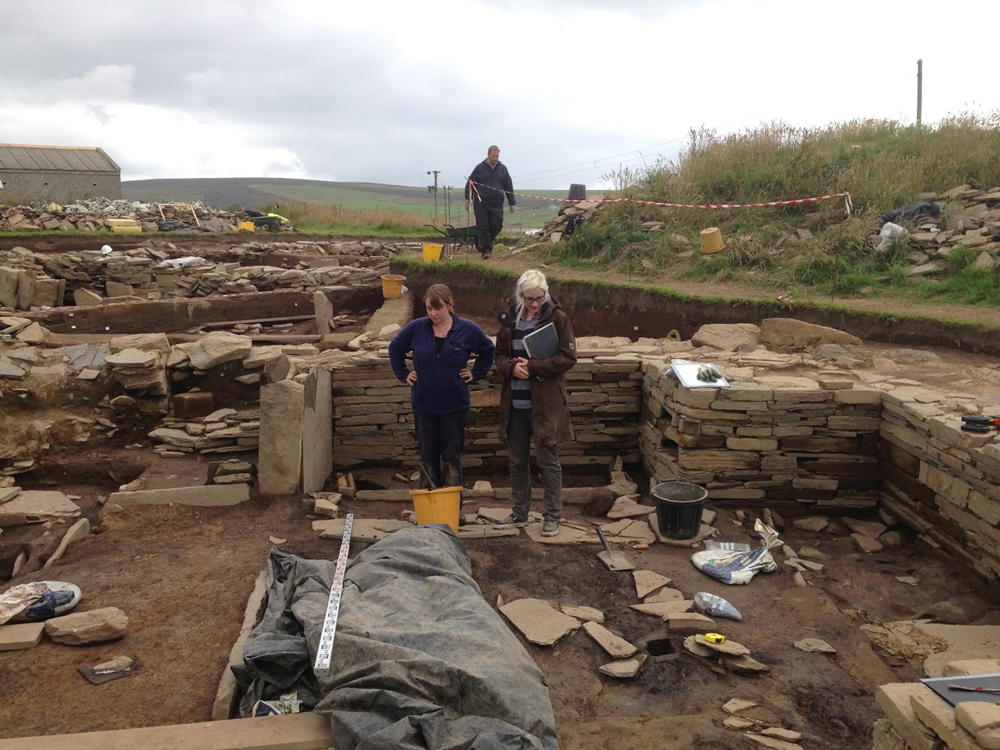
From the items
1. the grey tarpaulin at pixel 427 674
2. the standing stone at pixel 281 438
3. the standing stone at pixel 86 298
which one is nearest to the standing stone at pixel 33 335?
the standing stone at pixel 86 298

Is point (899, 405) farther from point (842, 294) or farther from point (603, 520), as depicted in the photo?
point (842, 294)

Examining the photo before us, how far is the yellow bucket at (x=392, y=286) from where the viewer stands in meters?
14.0

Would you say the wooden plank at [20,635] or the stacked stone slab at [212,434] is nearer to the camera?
the wooden plank at [20,635]

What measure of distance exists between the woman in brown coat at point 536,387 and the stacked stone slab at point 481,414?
1.77m

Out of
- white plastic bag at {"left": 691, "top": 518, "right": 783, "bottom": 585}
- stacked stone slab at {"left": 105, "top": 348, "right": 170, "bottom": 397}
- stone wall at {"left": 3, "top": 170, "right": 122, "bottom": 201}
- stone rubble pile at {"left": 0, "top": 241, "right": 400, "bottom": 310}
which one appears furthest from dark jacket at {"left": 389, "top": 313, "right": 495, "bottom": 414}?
stone wall at {"left": 3, "top": 170, "right": 122, "bottom": 201}

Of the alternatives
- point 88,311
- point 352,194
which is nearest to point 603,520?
point 88,311

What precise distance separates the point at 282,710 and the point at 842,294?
31.7ft

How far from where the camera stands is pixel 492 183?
13430mm

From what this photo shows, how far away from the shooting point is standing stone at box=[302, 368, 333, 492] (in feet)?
21.3

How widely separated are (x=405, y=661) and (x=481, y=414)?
4404 mm

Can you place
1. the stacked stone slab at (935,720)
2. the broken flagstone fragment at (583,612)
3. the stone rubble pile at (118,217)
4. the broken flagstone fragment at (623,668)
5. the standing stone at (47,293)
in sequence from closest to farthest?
the stacked stone slab at (935,720) < the broken flagstone fragment at (623,668) < the broken flagstone fragment at (583,612) < the standing stone at (47,293) < the stone rubble pile at (118,217)

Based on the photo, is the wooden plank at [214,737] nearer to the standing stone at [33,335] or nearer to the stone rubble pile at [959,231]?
the standing stone at [33,335]

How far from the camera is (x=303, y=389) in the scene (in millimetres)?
6324

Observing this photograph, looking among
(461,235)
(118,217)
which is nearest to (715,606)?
(461,235)
